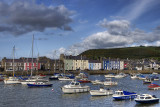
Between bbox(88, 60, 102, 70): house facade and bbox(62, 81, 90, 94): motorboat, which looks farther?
bbox(88, 60, 102, 70): house facade

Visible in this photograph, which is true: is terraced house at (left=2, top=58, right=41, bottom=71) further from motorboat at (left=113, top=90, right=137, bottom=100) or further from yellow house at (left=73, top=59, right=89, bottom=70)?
motorboat at (left=113, top=90, right=137, bottom=100)

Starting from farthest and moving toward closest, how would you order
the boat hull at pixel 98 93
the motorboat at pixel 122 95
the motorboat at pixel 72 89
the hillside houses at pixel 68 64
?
the hillside houses at pixel 68 64 → the motorboat at pixel 72 89 → the boat hull at pixel 98 93 → the motorboat at pixel 122 95

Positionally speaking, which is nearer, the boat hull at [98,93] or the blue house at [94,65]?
the boat hull at [98,93]

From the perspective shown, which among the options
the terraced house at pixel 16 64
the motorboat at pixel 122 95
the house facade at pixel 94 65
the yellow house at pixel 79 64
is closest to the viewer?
the motorboat at pixel 122 95

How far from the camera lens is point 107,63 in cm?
16438

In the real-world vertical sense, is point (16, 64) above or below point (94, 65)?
above

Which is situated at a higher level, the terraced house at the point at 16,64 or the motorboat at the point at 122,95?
the terraced house at the point at 16,64

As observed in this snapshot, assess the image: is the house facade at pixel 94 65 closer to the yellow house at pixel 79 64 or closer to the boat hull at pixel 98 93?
the yellow house at pixel 79 64

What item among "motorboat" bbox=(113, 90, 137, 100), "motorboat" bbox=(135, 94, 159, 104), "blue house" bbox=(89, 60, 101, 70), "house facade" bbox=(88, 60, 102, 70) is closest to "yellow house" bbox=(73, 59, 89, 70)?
"house facade" bbox=(88, 60, 102, 70)

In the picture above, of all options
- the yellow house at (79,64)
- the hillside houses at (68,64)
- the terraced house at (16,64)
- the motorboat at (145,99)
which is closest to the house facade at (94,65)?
the hillside houses at (68,64)

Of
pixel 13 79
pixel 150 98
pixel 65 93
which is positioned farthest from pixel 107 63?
pixel 150 98

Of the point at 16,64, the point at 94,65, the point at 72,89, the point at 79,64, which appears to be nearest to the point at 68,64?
the point at 79,64

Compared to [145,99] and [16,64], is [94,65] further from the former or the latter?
[145,99]

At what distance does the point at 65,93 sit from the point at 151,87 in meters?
21.8
